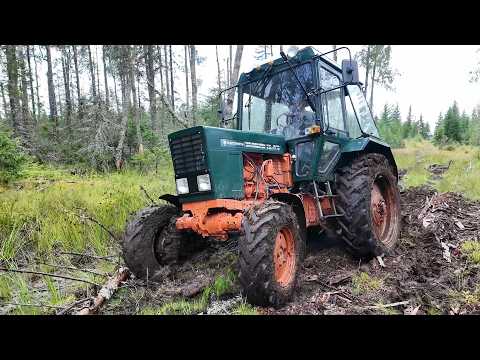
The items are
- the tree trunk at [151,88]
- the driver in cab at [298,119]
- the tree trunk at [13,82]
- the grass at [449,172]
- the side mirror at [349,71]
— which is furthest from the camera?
the tree trunk at [151,88]

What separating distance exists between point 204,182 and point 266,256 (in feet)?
3.73

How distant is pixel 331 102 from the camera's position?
544cm

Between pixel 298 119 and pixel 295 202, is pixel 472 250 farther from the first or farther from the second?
pixel 298 119

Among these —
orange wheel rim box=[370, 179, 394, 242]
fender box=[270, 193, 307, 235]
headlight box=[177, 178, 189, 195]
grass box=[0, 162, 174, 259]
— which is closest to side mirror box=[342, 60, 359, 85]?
fender box=[270, 193, 307, 235]

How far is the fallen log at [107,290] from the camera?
3.60m

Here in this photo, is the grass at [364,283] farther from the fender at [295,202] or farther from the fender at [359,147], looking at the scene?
the fender at [359,147]

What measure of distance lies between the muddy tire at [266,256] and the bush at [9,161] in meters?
6.91

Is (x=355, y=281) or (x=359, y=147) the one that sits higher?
(x=359, y=147)

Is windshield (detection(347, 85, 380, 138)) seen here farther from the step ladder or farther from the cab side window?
the step ladder

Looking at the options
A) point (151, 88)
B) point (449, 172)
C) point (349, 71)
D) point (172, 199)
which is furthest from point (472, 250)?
point (151, 88)

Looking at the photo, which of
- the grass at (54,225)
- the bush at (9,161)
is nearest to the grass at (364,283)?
the grass at (54,225)

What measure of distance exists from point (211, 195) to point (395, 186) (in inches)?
132

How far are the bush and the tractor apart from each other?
5194mm
